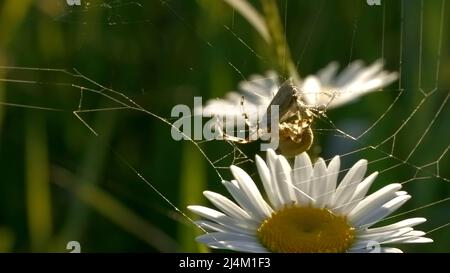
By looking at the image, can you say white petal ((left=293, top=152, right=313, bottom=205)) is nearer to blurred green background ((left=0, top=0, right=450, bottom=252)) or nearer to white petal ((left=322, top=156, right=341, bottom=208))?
white petal ((left=322, top=156, right=341, bottom=208))

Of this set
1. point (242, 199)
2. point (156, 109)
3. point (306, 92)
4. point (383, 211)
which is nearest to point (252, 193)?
point (242, 199)

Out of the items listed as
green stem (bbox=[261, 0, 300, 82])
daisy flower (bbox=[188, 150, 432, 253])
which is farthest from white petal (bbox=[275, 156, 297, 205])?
green stem (bbox=[261, 0, 300, 82])

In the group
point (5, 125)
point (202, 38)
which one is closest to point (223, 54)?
point (202, 38)

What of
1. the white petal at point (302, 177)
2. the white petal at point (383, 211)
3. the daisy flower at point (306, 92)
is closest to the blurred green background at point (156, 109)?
the daisy flower at point (306, 92)

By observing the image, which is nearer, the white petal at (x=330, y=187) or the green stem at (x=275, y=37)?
the white petal at (x=330, y=187)

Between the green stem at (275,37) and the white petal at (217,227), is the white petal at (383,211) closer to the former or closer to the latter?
the white petal at (217,227)
